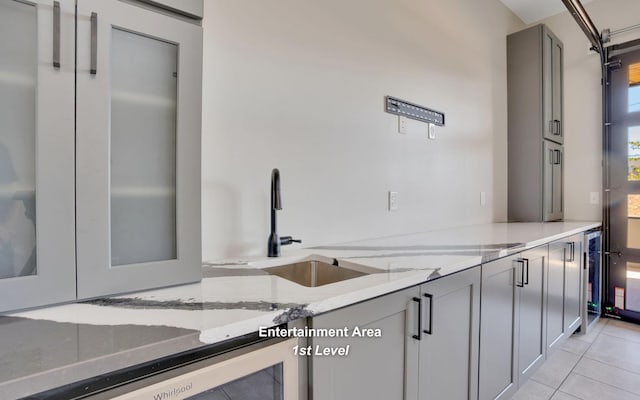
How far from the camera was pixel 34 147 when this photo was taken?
2.53 ft

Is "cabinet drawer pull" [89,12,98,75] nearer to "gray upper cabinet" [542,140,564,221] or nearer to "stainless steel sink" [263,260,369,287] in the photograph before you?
"stainless steel sink" [263,260,369,287]

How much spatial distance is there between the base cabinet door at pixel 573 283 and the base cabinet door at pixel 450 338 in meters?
1.41

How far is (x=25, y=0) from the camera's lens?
74 cm

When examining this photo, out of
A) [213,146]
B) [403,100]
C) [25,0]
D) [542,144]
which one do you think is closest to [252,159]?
[213,146]

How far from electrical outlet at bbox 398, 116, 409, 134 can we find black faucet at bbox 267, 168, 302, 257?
1064 millimetres

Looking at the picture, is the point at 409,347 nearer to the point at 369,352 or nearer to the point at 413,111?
the point at 369,352

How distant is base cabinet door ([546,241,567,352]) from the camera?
6.97 feet

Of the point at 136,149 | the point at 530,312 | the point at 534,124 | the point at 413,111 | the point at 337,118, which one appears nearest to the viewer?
the point at 136,149

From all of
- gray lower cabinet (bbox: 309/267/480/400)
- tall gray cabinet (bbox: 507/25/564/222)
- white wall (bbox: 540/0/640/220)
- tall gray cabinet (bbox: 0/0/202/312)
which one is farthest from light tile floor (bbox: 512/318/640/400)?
tall gray cabinet (bbox: 0/0/202/312)

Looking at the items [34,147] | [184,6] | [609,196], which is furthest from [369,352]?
[609,196]

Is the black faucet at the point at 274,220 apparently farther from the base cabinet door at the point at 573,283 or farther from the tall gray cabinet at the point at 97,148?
the base cabinet door at the point at 573,283

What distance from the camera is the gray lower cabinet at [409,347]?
3.01ft

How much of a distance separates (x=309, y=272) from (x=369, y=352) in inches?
22.2

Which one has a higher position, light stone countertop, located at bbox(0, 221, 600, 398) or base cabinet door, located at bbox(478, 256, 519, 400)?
light stone countertop, located at bbox(0, 221, 600, 398)
